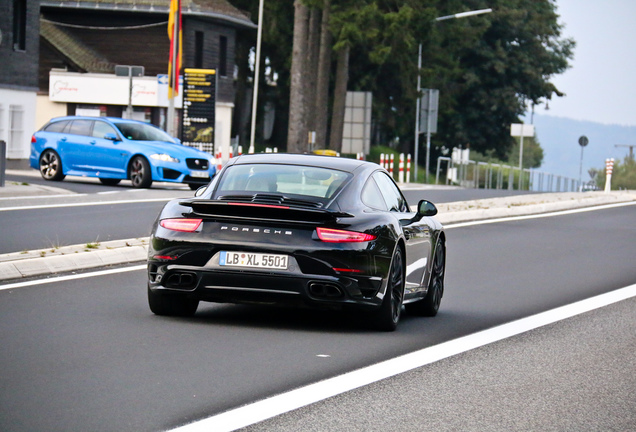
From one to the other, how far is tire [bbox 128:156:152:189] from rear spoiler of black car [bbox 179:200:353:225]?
2077 centimetres

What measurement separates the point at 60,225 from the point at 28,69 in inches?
1009

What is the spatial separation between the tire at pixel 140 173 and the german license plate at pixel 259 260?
20927 mm

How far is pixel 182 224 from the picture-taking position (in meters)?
9.35

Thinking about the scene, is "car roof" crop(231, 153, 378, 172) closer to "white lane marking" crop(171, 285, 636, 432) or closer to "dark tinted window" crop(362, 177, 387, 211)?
"dark tinted window" crop(362, 177, 387, 211)

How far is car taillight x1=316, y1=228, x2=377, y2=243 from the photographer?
9125 mm

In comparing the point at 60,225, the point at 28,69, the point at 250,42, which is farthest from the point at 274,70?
the point at 60,225

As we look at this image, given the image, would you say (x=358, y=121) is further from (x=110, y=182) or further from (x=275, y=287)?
(x=275, y=287)

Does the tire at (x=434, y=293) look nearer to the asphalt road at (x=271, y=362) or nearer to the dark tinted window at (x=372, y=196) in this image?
the asphalt road at (x=271, y=362)

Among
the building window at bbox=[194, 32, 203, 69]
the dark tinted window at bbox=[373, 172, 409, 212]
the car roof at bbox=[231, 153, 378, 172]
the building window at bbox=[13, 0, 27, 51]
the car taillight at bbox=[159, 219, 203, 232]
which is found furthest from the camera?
the building window at bbox=[194, 32, 203, 69]

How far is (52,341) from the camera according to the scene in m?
8.50

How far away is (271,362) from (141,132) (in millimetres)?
23693

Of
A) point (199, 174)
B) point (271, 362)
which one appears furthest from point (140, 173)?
point (271, 362)

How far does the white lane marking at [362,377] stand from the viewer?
613 centimetres

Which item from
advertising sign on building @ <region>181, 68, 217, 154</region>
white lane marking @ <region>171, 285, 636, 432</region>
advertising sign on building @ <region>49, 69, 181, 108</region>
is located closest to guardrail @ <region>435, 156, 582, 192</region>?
advertising sign on building @ <region>49, 69, 181, 108</region>
